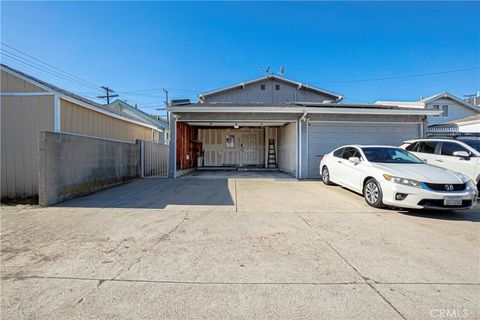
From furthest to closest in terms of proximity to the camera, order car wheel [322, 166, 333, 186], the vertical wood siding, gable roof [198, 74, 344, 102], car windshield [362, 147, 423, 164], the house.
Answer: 1. gable roof [198, 74, 344, 102]
2. the vertical wood siding
3. the house
4. car wheel [322, 166, 333, 186]
5. car windshield [362, 147, 423, 164]

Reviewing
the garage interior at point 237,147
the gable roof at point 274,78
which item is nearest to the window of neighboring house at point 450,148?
the garage interior at point 237,147

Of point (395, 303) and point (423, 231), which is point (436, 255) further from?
point (395, 303)

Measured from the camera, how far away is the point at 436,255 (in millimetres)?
3010

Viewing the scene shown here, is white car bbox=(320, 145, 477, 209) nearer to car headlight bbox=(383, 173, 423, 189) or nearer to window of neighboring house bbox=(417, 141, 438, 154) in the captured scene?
car headlight bbox=(383, 173, 423, 189)

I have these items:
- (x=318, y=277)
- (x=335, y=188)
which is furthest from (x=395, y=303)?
(x=335, y=188)

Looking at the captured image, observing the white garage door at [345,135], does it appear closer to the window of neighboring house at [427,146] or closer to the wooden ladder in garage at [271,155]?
the window of neighboring house at [427,146]

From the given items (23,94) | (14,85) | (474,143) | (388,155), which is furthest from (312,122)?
(14,85)

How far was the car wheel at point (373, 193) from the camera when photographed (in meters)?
5.05

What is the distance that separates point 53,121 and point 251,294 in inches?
282

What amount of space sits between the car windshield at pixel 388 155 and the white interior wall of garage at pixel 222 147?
9.64m

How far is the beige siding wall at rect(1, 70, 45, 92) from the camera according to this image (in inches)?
256

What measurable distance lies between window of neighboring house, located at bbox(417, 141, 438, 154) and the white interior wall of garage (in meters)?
8.95

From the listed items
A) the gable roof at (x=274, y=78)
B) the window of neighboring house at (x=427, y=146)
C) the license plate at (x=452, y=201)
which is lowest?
the license plate at (x=452, y=201)

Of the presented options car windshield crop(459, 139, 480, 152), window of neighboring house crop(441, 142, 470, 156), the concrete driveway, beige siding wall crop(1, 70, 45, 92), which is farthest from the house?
the concrete driveway
